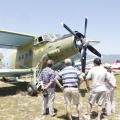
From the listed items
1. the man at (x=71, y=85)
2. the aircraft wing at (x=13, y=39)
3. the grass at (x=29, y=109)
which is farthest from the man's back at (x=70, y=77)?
the aircraft wing at (x=13, y=39)

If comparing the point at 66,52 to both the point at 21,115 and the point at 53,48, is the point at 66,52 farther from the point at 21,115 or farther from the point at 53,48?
the point at 21,115

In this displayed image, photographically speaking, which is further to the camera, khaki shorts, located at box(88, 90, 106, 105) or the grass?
the grass

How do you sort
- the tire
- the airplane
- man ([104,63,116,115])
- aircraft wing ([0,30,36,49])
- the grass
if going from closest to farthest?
the grass
man ([104,63,116,115])
the tire
the airplane
aircraft wing ([0,30,36,49])

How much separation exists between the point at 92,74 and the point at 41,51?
7261 millimetres

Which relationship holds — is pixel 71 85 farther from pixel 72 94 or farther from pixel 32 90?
pixel 32 90

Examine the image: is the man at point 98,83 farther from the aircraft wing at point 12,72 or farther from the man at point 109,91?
the aircraft wing at point 12,72

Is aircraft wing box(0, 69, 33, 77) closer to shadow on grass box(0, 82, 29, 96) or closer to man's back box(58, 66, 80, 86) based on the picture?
shadow on grass box(0, 82, 29, 96)

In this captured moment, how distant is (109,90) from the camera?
784 cm

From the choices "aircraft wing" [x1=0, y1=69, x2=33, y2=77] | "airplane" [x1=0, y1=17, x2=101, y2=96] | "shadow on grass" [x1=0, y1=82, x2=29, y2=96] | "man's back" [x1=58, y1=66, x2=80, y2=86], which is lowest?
"shadow on grass" [x1=0, y1=82, x2=29, y2=96]

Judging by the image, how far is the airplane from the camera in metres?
11.9

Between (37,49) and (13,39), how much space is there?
7.50 feet

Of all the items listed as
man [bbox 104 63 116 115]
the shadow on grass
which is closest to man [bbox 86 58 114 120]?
man [bbox 104 63 116 115]

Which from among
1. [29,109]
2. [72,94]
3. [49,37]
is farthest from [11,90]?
[72,94]

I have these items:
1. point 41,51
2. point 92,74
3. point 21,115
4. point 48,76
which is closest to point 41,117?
point 21,115
